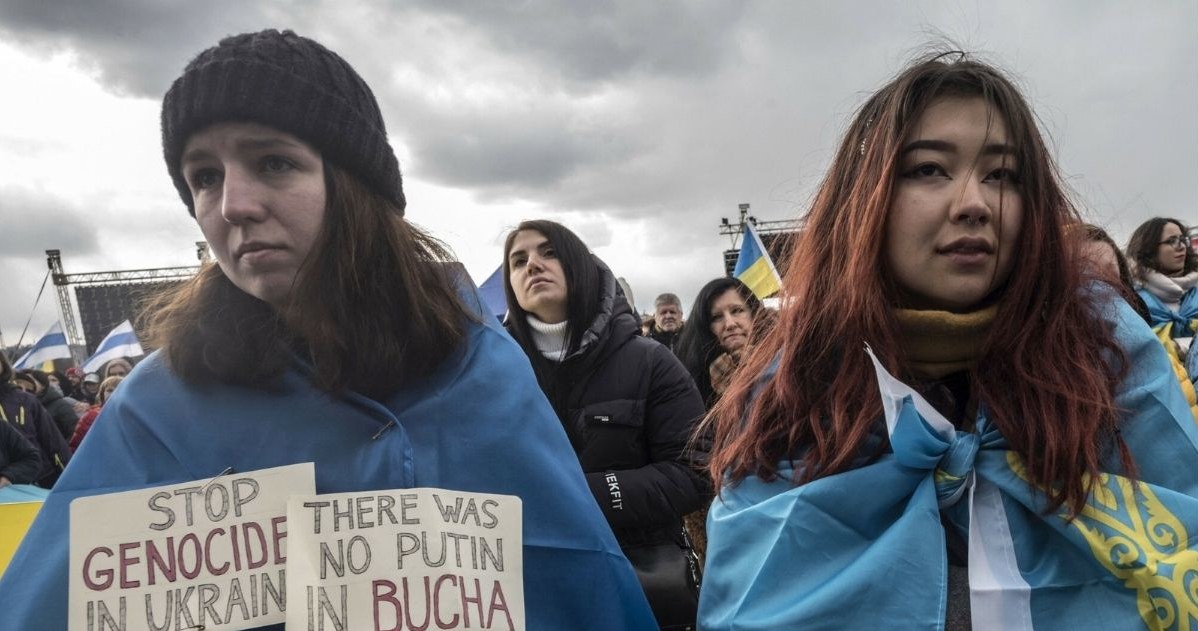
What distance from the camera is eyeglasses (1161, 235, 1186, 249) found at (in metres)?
4.67

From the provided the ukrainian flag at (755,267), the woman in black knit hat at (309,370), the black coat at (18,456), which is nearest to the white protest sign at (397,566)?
the woman in black knit hat at (309,370)

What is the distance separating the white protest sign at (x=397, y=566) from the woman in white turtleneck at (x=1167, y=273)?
4217mm

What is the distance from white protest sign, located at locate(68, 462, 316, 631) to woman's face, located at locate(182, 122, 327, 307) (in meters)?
0.37

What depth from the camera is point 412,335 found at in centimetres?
162

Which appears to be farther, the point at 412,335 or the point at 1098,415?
the point at 412,335

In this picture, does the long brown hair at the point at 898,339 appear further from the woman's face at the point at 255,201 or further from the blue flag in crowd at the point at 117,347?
the blue flag in crowd at the point at 117,347

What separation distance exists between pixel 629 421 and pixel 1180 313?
137 inches

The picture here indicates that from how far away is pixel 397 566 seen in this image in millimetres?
1366

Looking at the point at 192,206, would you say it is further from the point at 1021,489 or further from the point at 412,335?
the point at 1021,489

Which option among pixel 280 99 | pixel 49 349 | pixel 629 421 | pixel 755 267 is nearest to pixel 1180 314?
pixel 755 267

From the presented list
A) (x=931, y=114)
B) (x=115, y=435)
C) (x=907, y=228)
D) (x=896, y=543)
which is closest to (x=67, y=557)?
(x=115, y=435)

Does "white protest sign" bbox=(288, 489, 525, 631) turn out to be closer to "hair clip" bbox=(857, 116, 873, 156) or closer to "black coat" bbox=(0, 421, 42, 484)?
"hair clip" bbox=(857, 116, 873, 156)

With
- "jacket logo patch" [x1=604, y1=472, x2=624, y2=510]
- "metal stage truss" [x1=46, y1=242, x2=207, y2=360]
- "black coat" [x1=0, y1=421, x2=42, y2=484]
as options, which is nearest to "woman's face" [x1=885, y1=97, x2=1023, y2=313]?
"jacket logo patch" [x1=604, y1=472, x2=624, y2=510]

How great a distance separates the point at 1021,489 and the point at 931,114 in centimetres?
70
